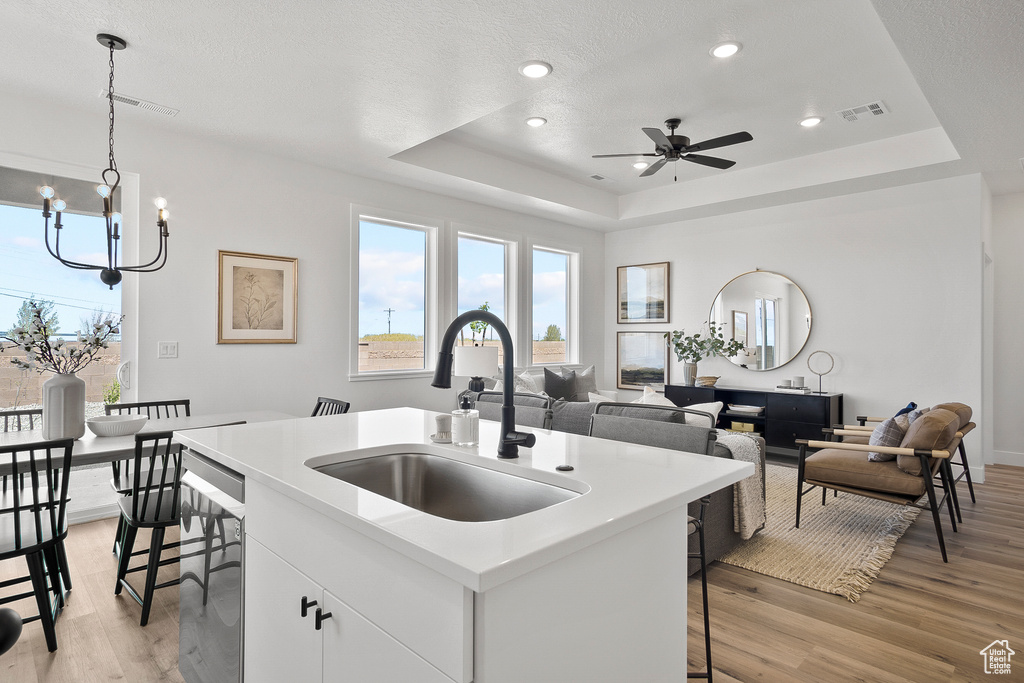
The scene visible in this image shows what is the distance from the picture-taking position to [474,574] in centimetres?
76

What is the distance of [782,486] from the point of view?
4492mm

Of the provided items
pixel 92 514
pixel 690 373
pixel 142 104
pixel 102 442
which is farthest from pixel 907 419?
pixel 92 514

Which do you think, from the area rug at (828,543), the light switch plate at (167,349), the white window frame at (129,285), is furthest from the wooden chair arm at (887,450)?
the white window frame at (129,285)

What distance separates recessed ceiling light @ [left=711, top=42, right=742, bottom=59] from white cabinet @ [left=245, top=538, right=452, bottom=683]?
3.34 metres

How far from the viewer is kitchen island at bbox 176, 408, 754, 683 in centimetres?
84

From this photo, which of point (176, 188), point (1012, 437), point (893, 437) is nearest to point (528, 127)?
point (176, 188)

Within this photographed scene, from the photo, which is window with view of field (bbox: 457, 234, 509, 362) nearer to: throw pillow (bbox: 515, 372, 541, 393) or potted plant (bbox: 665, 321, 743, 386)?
throw pillow (bbox: 515, 372, 541, 393)

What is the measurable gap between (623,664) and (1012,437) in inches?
242

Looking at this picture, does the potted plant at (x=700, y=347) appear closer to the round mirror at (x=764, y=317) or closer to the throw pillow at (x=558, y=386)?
the round mirror at (x=764, y=317)

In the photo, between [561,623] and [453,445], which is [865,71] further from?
[561,623]

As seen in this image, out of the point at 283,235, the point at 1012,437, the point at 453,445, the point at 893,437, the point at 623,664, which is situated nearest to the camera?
the point at 623,664

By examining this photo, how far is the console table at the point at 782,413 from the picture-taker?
520cm

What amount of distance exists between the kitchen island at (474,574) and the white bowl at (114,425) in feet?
4.97

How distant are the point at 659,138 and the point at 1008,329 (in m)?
4.15
